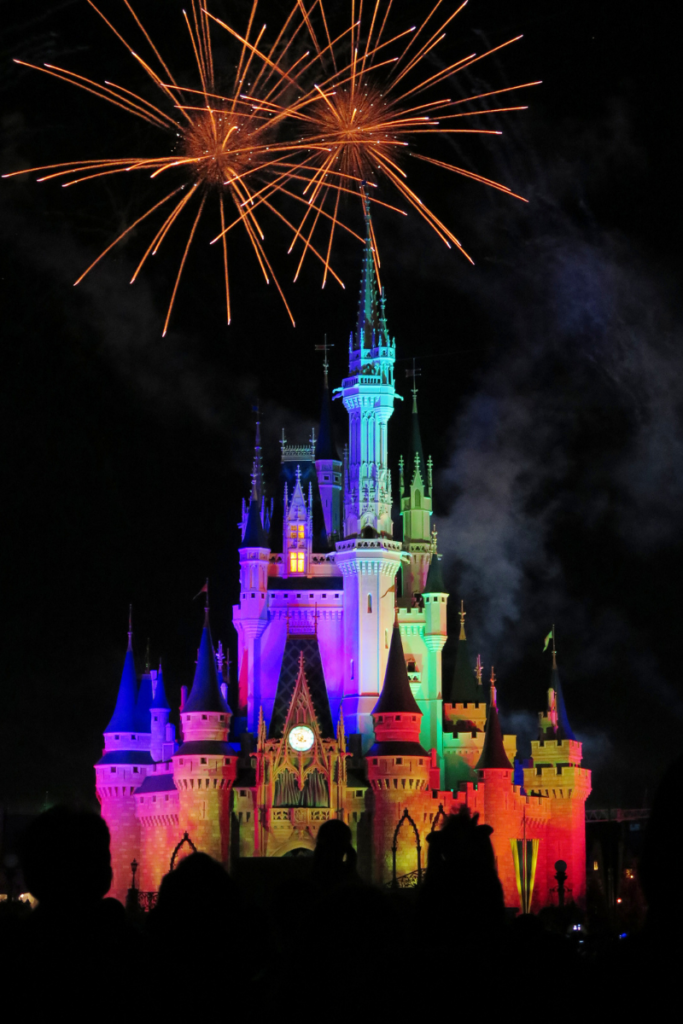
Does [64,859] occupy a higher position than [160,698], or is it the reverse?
[160,698]

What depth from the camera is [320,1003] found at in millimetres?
7109

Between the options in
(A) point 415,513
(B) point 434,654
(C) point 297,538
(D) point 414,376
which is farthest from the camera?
(D) point 414,376

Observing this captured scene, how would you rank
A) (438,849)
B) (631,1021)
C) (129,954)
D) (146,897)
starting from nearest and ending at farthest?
1. (631,1021)
2. (129,954)
3. (438,849)
4. (146,897)

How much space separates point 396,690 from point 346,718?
404 centimetres

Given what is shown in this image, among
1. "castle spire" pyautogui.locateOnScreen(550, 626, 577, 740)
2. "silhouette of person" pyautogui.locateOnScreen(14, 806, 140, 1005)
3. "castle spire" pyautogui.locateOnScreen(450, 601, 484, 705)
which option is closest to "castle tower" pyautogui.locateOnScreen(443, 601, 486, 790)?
"castle spire" pyautogui.locateOnScreen(450, 601, 484, 705)

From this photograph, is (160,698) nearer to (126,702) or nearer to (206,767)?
(126,702)

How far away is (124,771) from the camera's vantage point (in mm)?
73312

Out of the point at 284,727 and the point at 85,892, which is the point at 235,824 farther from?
the point at 85,892

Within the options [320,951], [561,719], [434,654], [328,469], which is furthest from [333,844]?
[328,469]

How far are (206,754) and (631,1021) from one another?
207ft

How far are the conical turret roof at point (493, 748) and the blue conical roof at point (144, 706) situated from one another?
15504 millimetres

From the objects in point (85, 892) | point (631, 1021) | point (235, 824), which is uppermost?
point (235, 824)

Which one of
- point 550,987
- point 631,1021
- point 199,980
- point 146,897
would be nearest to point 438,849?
point 199,980

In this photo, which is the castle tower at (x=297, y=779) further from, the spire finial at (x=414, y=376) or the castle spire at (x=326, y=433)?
the spire finial at (x=414, y=376)
